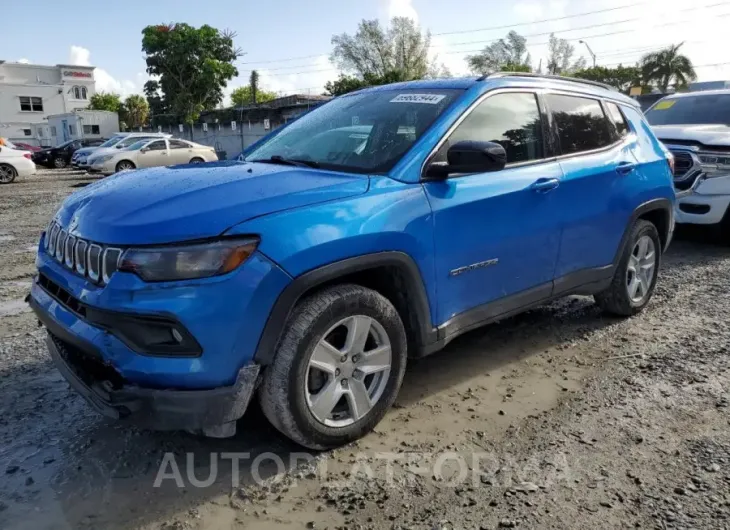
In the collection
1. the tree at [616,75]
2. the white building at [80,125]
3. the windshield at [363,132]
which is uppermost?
the tree at [616,75]

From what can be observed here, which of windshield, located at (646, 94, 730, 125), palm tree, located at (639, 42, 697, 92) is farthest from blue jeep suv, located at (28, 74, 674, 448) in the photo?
palm tree, located at (639, 42, 697, 92)

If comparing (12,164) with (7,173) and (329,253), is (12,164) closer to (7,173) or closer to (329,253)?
(7,173)

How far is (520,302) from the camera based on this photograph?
11.8 feet

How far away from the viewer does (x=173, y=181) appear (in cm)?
288

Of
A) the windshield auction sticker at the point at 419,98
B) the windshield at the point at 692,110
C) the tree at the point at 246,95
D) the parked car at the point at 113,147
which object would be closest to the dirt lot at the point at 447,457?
the windshield auction sticker at the point at 419,98

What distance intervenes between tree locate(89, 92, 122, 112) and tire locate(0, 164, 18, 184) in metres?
44.6

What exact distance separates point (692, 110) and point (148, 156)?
17.2 metres

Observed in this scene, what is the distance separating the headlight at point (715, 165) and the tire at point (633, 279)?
2.80 m

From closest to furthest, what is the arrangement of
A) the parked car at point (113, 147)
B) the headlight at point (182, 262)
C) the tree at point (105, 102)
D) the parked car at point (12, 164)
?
the headlight at point (182, 262), the parked car at point (12, 164), the parked car at point (113, 147), the tree at point (105, 102)

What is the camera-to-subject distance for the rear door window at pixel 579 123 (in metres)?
3.89

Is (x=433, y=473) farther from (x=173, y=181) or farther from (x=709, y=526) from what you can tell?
Answer: (x=173, y=181)

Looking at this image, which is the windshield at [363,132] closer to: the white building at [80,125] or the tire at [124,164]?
the tire at [124,164]

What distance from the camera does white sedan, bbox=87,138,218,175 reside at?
762 inches

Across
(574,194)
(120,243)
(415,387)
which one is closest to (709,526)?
(415,387)
